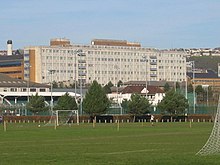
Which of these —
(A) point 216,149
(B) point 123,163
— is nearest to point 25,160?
(B) point 123,163

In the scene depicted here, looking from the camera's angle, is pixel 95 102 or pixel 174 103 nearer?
pixel 95 102

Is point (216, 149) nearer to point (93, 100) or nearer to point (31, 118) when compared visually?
point (93, 100)

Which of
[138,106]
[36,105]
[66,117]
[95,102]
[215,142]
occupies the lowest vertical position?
[215,142]

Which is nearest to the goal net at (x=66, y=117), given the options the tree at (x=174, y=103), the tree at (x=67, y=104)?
the tree at (x=67, y=104)

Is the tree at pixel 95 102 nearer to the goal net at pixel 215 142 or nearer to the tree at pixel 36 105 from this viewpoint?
the tree at pixel 36 105

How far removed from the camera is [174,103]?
139000 millimetres

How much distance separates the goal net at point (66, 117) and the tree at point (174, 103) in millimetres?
18522

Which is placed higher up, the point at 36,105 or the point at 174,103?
the point at 174,103

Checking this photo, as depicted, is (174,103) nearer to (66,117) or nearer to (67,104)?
(67,104)

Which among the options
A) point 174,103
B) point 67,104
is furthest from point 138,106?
point 67,104

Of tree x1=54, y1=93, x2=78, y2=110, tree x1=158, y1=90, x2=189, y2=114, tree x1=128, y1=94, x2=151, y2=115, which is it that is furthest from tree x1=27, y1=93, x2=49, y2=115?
tree x1=158, y1=90, x2=189, y2=114

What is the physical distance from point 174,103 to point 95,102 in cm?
1578

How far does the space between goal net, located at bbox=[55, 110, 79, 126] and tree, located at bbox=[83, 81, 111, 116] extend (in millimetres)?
3070

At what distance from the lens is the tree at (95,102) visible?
446ft
